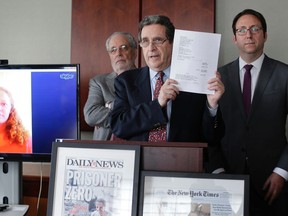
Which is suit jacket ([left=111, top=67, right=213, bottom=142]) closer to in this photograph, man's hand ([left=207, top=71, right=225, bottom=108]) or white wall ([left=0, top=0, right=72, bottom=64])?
man's hand ([left=207, top=71, right=225, bottom=108])

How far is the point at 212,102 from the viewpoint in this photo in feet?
4.35

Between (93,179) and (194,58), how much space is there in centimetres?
49

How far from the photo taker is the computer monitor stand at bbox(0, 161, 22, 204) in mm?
1951

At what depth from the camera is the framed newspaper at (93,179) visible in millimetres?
1017

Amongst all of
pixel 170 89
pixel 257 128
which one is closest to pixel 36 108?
pixel 170 89

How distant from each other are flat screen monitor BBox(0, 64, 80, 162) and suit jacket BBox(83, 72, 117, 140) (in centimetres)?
40

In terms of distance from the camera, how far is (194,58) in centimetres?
122

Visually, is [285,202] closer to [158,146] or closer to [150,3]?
[158,146]

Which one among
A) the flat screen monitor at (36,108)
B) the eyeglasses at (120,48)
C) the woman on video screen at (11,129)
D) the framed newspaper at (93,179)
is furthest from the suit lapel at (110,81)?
the framed newspaper at (93,179)

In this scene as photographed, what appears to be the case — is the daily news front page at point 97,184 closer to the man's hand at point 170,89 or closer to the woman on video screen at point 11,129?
the man's hand at point 170,89

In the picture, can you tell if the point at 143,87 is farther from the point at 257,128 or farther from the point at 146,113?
the point at 257,128

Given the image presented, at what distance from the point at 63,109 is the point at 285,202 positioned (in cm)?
127

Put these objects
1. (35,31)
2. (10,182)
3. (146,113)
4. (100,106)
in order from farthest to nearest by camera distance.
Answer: (35,31)
(100,106)
(10,182)
(146,113)

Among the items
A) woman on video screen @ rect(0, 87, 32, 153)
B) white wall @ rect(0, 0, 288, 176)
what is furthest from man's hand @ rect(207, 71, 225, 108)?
white wall @ rect(0, 0, 288, 176)
